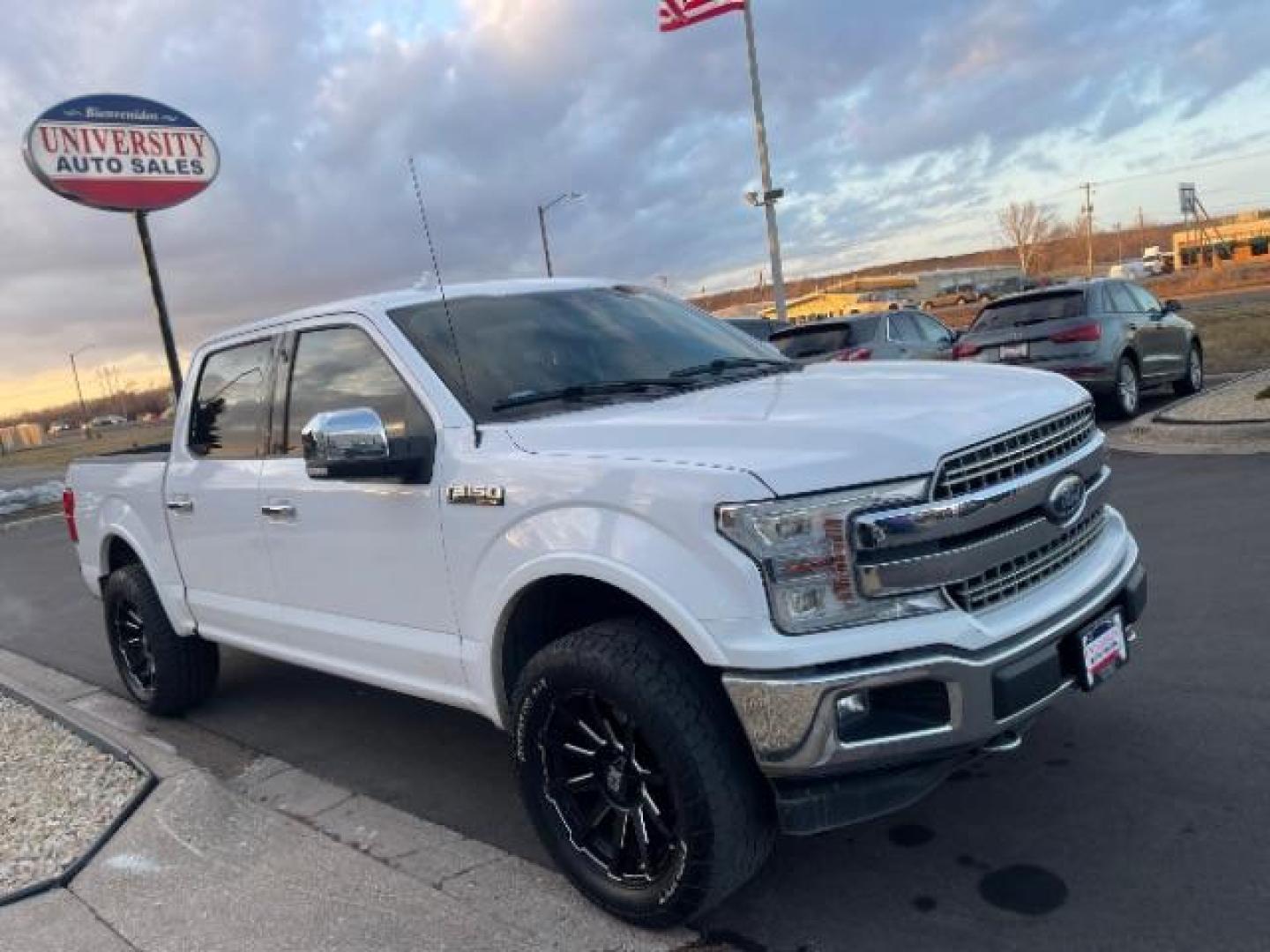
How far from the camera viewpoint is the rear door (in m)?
4.64

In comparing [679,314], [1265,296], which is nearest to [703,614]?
[679,314]

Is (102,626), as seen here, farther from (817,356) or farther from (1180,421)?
(1180,421)

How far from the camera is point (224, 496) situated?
474 centimetres

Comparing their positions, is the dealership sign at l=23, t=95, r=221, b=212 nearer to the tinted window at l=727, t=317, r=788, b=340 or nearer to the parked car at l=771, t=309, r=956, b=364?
the tinted window at l=727, t=317, r=788, b=340

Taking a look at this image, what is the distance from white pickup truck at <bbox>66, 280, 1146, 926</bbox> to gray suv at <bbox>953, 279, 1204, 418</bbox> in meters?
8.70

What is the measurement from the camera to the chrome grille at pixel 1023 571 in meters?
2.87

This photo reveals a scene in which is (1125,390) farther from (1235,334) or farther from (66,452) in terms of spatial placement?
(66,452)

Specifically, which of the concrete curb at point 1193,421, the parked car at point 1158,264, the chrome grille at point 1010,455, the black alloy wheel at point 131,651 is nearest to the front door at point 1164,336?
the concrete curb at point 1193,421

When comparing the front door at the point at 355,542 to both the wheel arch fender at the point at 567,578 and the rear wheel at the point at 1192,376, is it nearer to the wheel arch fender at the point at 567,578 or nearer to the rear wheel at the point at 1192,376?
the wheel arch fender at the point at 567,578

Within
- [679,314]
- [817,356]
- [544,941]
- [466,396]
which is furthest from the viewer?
[817,356]

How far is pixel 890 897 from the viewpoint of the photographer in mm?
3162

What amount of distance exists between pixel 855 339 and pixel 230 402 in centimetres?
979

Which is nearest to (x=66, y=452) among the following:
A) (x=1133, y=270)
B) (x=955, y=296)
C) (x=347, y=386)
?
(x=347, y=386)

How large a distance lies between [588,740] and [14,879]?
2330 millimetres
